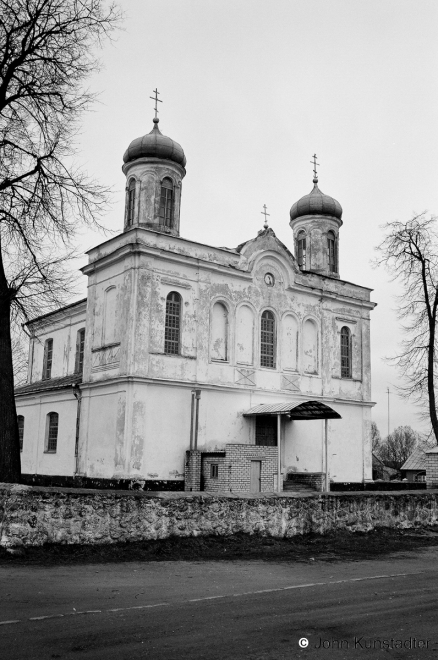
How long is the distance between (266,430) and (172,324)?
5628 millimetres

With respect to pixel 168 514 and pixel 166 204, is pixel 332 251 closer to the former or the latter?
pixel 166 204

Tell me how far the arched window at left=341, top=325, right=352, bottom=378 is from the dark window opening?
467 cm

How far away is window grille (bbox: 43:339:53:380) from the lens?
33219mm

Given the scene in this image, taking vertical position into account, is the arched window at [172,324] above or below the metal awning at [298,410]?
above

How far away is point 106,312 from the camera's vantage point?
23.8 m

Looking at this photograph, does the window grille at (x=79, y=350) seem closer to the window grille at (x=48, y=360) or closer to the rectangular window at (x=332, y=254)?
the window grille at (x=48, y=360)

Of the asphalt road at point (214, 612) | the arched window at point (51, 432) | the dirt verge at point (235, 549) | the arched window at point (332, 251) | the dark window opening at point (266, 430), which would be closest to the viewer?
the asphalt road at point (214, 612)

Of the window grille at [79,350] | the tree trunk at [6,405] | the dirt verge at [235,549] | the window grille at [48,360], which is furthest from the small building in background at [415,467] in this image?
the tree trunk at [6,405]

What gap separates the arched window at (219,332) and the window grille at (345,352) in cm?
652

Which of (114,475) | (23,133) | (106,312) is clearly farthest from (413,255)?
(23,133)

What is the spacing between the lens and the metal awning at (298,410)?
2323 cm

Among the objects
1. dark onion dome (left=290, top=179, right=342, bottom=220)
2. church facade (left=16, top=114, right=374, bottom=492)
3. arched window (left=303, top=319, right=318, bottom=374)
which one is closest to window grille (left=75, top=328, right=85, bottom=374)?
church facade (left=16, top=114, right=374, bottom=492)

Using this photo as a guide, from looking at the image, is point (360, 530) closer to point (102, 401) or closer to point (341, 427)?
point (102, 401)

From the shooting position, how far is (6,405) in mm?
14656
